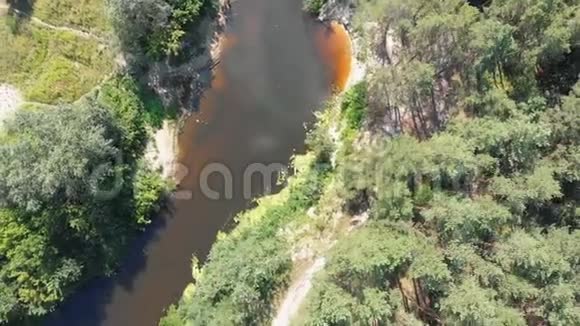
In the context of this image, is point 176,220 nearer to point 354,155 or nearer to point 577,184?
point 354,155

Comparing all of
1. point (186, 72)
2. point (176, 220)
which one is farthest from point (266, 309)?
point (186, 72)

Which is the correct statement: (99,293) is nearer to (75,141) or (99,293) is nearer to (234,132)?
(75,141)

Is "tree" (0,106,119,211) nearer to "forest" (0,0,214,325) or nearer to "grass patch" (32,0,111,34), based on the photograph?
"forest" (0,0,214,325)

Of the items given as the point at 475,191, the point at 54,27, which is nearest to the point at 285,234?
the point at 475,191

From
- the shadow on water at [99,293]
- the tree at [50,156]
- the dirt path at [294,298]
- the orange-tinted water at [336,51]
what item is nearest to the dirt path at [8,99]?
the tree at [50,156]

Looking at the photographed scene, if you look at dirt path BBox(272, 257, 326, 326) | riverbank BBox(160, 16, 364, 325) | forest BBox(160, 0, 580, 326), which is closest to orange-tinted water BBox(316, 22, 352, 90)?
riverbank BBox(160, 16, 364, 325)

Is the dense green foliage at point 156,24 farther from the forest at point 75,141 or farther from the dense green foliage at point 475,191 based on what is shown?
the dense green foliage at point 475,191

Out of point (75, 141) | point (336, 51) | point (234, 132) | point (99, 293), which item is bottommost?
point (99, 293)
